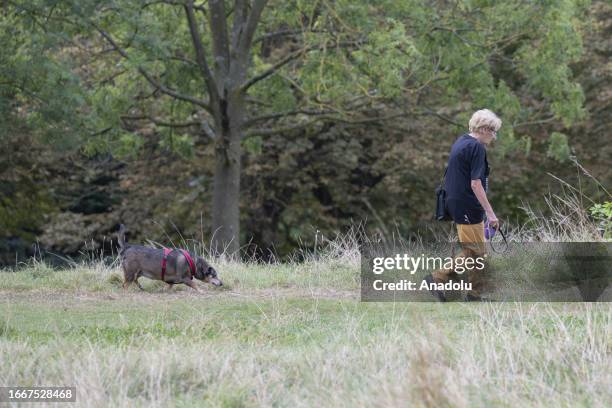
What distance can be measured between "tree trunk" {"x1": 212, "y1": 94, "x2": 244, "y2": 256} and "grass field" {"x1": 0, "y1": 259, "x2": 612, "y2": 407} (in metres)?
10.7

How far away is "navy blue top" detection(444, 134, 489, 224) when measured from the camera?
9422 millimetres

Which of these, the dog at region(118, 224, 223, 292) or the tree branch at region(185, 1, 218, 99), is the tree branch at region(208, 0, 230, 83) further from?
the dog at region(118, 224, 223, 292)

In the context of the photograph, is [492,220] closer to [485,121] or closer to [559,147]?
[485,121]

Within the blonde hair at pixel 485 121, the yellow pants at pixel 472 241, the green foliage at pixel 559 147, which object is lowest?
the yellow pants at pixel 472 241

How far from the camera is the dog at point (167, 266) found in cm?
1120

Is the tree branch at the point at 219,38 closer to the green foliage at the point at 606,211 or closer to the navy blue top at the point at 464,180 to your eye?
the green foliage at the point at 606,211

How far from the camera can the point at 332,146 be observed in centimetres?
2623

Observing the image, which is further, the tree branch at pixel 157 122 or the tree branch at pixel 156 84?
the tree branch at pixel 157 122

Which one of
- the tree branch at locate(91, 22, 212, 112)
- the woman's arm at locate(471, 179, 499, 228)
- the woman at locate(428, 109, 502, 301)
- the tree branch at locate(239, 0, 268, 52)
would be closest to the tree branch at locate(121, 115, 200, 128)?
the tree branch at locate(91, 22, 212, 112)

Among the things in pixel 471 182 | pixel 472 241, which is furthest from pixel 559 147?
pixel 471 182

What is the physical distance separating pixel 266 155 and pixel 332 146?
1837 millimetres

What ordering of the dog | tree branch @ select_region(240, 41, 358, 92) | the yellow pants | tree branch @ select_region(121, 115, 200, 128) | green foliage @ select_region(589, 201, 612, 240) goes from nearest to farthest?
the yellow pants → green foliage @ select_region(589, 201, 612, 240) → the dog → tree branch @ select_region(240, 41, 358, 92) → tree branch @ select_region(121, 115, 200, 128)

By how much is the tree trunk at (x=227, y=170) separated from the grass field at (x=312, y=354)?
10746 millimetres

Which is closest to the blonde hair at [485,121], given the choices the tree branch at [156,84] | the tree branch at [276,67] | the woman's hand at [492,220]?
the woman's hand at [492,220]
